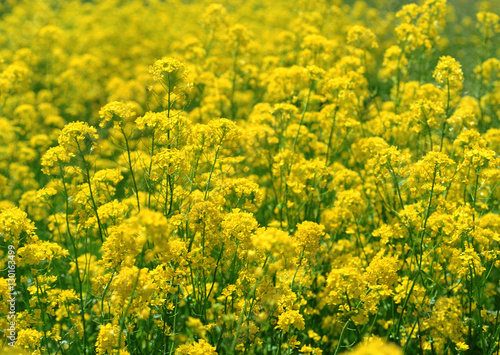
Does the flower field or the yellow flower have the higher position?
the yellow flower

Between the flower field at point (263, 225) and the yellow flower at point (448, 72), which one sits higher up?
the yellow flower at point (448, 72)

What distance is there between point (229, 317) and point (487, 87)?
6284 millimetres

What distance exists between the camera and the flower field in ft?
11.5

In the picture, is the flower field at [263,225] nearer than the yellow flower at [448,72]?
Yes

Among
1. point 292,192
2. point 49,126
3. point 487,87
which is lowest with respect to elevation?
point 49,126

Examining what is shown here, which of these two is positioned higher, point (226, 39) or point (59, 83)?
point (226, 39)

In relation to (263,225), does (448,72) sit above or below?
above

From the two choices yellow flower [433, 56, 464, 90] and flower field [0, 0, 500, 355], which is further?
yellow flower [433, 56, 464, 90]

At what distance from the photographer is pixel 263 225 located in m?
5.29

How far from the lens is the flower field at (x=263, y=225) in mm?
3512

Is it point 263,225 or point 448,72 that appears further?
point 263,225

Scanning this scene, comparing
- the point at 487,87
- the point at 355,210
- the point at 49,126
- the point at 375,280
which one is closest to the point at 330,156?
the point at 355,210

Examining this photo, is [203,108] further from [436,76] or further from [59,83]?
[59,83]

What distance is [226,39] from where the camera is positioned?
751 centimetres
